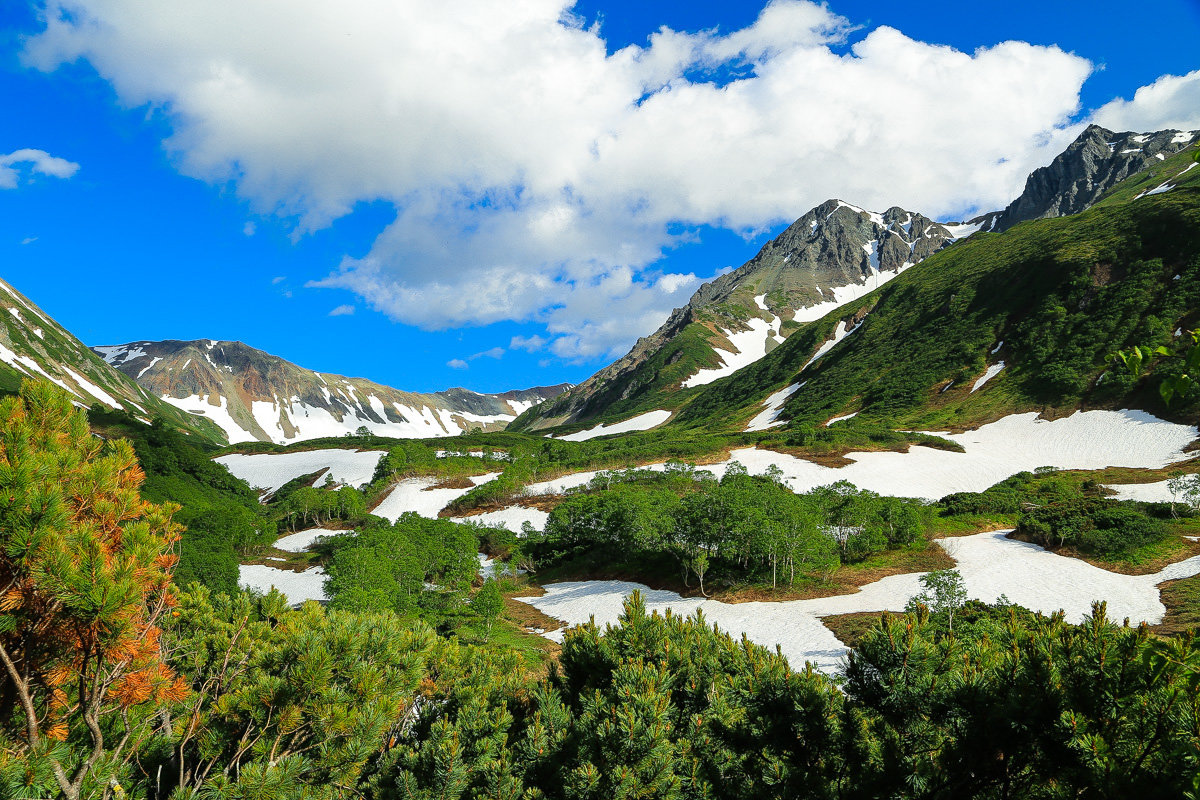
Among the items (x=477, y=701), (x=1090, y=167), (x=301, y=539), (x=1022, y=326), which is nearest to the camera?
(x=477, y=701)

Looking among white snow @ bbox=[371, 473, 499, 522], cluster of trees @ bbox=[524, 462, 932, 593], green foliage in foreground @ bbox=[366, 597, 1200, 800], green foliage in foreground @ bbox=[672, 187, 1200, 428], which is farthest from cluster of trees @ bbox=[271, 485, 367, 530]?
green foliage in foreground @ bbox=[672, 187, 1200, 428]

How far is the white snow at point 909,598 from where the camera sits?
57.1 ft

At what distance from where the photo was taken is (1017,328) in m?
76.1

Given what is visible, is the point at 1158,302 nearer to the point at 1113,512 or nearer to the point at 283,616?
the point at 1113,512

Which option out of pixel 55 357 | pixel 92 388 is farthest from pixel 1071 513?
pixel 55 357

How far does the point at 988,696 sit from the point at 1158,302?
86.6 metres

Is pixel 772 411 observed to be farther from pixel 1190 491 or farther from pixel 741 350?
pixel 741 350

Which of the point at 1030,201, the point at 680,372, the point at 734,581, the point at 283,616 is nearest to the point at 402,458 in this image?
the point at 734,581

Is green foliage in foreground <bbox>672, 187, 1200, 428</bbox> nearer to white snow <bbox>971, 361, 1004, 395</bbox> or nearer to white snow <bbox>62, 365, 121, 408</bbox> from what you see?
white snow <bbox>971, 361, 1004, 395</bbox>

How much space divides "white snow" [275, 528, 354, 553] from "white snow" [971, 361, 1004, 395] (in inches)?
3072

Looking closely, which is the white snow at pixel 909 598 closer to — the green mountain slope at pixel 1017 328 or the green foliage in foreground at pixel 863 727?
the green foliage in foreground at pixel 863 727

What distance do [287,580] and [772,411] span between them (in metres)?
81.7

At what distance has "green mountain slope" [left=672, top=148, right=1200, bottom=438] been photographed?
200ft

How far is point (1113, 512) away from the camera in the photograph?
25.5 metres
